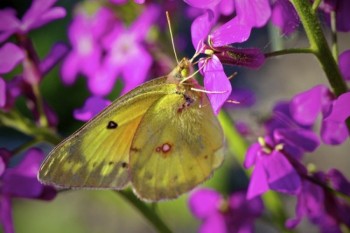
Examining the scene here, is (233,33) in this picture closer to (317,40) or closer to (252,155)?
(317,40)

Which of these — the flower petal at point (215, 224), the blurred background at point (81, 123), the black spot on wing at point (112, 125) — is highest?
the black spot on wing at point (112, 125)

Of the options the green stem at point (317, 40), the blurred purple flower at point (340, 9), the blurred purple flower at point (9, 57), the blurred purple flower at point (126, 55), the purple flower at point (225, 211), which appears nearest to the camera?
the green stem at point (317, 40)

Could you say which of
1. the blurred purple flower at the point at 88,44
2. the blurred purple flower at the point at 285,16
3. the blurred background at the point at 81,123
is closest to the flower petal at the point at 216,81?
the blurred purple flower at the point at 285,16

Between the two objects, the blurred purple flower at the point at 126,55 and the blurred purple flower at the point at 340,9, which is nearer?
the blurred purple flower at the point at 340,9

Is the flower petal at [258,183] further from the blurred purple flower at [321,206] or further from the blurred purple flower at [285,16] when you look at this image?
the blurred purple flower at [285,16]

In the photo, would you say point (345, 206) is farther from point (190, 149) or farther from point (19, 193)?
point (19, 193)

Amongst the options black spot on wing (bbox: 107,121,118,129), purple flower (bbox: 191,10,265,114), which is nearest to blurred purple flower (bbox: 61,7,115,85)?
black spot on wing (bbox: 107,121,118,129)

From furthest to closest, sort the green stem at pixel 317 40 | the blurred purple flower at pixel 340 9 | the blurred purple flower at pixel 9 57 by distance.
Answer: the blurred purple flower at pixel 9 57, the blurred purple flower at pixel 340 9, the green stem at pixel 317 40

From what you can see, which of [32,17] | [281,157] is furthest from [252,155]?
[32,17]
